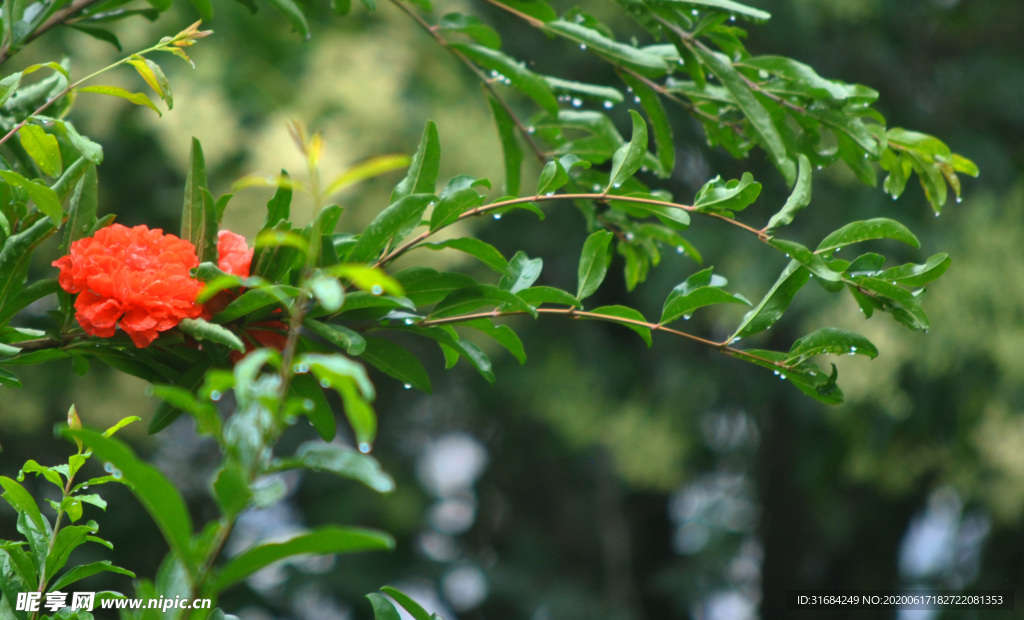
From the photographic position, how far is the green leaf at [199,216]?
550 mm

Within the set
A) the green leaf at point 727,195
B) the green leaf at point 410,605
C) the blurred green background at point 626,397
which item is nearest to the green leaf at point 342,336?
the green leaf at point 410,605

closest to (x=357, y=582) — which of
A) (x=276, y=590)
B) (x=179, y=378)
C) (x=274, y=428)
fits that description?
(x=276, y=590)

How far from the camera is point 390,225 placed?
0.53 meters

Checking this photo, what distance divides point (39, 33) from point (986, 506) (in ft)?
9.66

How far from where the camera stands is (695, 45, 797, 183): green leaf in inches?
26.3

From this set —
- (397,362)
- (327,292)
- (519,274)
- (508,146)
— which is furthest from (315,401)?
(508,146)

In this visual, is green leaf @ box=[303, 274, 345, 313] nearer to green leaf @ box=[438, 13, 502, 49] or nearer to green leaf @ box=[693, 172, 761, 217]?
green leaf @ box=[693, 172, 761, 217]

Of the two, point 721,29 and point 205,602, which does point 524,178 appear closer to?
point 721,29

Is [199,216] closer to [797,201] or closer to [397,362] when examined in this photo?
[397,362]

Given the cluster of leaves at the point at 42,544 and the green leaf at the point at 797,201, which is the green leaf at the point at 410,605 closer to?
the cluster of leaves at the point at 42,544

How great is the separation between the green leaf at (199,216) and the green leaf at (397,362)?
121mm

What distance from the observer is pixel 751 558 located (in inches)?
153

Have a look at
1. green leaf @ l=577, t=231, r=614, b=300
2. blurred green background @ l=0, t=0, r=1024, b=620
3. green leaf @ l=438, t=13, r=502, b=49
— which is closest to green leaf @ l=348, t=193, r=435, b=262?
green leaf @ l=577, t=231, r=614, b=300

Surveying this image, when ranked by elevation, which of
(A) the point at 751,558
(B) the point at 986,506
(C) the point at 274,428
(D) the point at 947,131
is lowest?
(A) the point at 751,558
